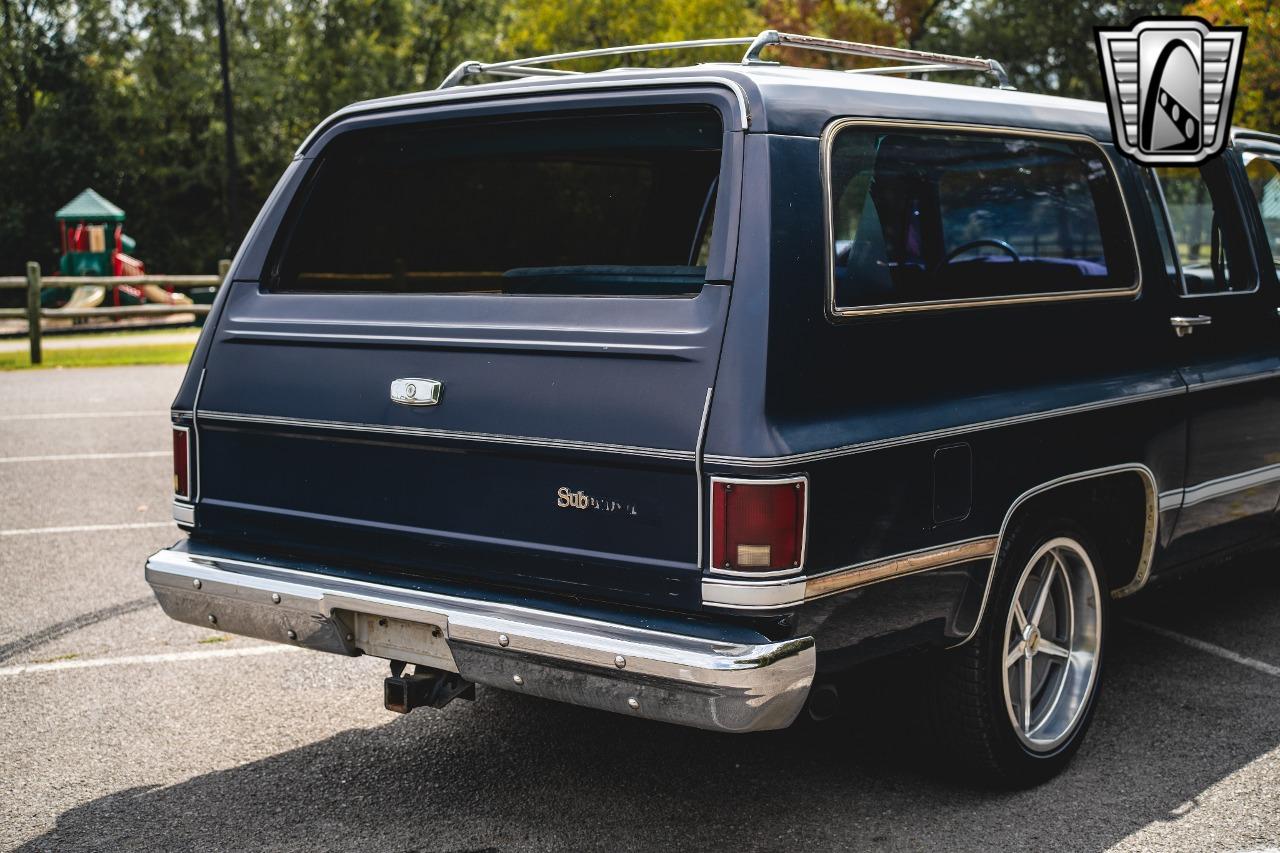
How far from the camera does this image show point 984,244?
4539 millimetres

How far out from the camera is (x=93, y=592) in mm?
6340

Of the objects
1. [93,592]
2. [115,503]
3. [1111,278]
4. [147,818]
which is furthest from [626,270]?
[115,503]

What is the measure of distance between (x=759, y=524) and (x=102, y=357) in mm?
17379

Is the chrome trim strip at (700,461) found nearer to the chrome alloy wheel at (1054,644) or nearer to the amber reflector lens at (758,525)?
the amber reflector lens at (758,525)

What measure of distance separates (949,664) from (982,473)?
0.55 meters

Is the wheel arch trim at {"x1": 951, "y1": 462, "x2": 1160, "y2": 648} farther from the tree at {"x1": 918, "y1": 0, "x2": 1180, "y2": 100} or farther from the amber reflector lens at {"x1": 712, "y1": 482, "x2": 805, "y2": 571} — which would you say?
the tree at {"x1": 918, "y1": 0, "x2": 1180, "y2": 100}

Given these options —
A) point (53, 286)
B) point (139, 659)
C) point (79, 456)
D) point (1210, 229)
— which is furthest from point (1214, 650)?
point (53, 286)

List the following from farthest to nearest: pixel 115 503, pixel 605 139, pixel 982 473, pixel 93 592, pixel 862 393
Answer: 1. pixel 115 503
2. pixel 93 592
3. pixel 605 139
4. pixel 982 473
5. pixel 862 393

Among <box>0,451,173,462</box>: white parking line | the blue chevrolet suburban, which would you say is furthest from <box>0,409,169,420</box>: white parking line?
the blue chevrolet suburban

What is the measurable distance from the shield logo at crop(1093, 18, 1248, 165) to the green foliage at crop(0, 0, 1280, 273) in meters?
25.6

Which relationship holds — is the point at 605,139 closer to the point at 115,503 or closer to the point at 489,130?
the point at 489,130

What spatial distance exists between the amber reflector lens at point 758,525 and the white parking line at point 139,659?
8.38ft

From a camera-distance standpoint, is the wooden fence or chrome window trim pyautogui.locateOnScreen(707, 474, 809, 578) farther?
the wooden fence

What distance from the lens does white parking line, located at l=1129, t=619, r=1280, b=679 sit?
5.18m
